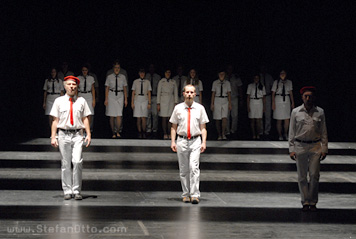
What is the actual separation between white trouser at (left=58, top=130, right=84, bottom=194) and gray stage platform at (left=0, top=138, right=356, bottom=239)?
28 centimetres

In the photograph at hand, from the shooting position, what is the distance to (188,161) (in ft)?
30.8

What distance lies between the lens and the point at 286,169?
38.8ft

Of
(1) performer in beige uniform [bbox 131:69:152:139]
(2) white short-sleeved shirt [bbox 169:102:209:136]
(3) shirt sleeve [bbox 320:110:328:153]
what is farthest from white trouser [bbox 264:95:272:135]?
(3) shirt sleeve [bbox 320:110:328:153]

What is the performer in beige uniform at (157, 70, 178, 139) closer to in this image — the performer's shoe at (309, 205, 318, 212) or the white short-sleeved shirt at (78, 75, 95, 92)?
the white short-sleeved shirt at (78, 75, 95, 92)

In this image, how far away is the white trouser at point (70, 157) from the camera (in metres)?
9.30

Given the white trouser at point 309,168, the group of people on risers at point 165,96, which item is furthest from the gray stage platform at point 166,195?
the group of people on risers at point 165,96

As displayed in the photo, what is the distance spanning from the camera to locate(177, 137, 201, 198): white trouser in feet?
30.3

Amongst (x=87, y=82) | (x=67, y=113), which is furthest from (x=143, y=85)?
(x=67, y=113)

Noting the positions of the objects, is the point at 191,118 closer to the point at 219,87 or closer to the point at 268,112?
the point at 219,87

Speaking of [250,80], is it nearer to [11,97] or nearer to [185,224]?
[11,97]

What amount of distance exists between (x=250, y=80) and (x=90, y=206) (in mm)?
11340

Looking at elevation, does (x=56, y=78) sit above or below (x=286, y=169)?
above

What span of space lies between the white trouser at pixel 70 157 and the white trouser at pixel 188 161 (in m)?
1.44

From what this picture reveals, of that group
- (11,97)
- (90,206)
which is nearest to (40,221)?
(90,206)
